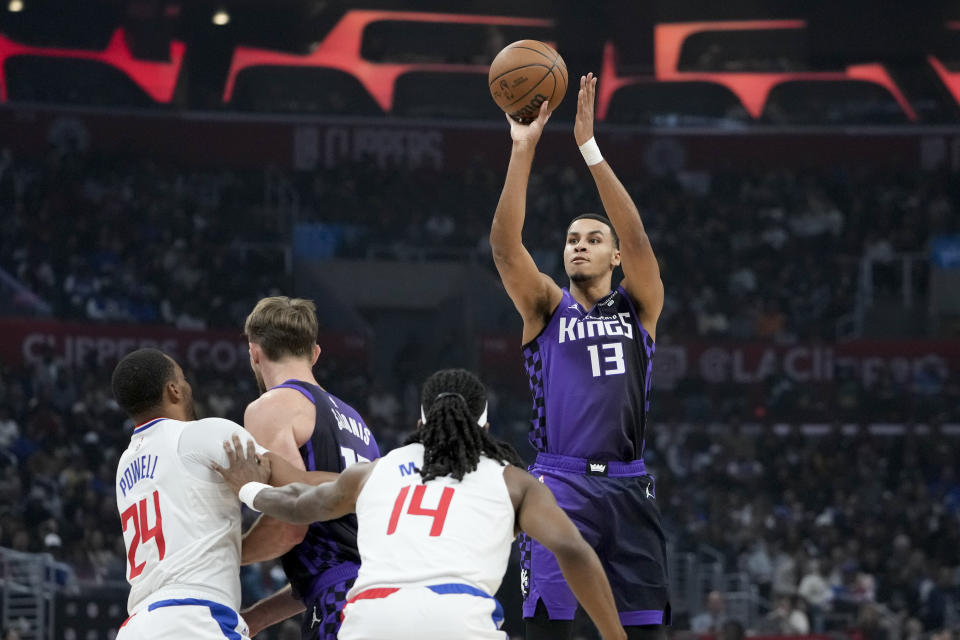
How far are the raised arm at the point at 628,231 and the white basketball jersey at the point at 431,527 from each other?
1782mm

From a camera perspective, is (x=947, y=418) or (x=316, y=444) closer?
(x=316, y=444)

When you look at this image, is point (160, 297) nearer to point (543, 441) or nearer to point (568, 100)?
point (568, 100)

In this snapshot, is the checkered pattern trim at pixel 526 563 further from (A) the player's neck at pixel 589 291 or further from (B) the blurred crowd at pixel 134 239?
(B) the blurred crowd at pixel 134 239

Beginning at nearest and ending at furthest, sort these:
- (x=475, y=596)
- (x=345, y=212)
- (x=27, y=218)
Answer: (x=475, y=596)
(x=27, y=218)
(x=345, y=212)

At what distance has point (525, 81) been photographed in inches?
240

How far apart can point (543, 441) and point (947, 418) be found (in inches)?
745

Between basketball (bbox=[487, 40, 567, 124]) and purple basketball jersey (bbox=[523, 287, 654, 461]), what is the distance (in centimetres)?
95

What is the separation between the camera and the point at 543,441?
6.04 m

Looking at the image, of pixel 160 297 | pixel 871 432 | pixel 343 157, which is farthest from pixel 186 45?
pixel 871 432

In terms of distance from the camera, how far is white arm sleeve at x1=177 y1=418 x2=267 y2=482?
195 inches

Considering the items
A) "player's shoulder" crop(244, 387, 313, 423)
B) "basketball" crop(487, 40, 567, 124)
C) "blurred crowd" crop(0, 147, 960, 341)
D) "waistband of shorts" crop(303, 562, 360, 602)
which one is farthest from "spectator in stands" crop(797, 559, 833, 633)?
"player's shoulder" crop(244, 387, 313, 423)

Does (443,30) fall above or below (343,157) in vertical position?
above

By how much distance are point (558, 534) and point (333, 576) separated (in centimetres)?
133

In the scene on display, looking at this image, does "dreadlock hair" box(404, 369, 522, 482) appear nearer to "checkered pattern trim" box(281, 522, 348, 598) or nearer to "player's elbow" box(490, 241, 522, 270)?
"checkered pattern trim" box(281, 522, 348, 598)
